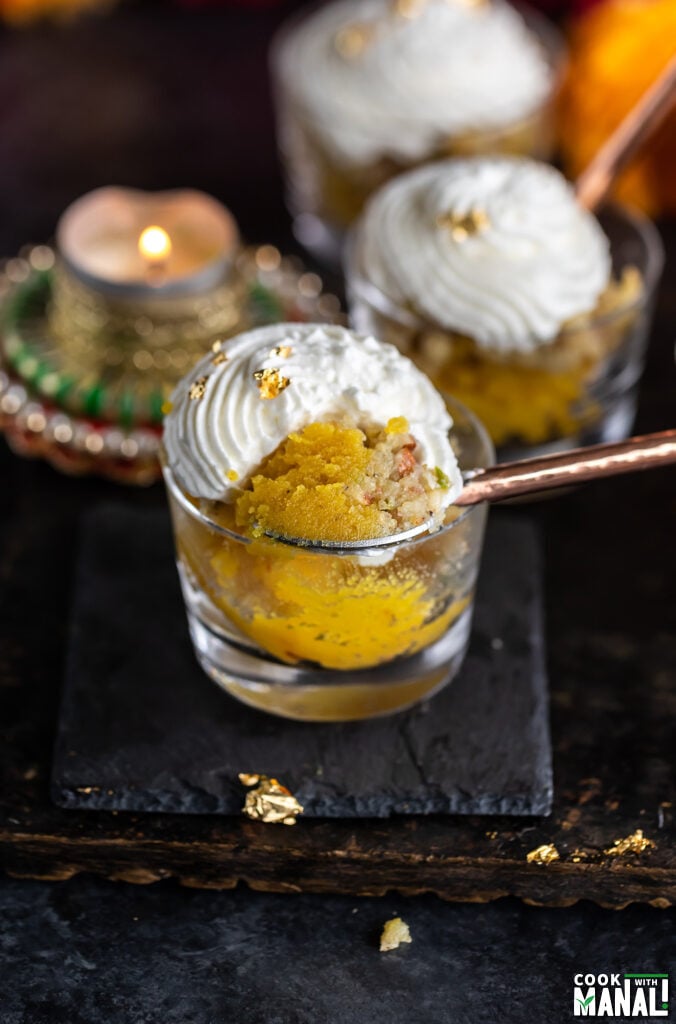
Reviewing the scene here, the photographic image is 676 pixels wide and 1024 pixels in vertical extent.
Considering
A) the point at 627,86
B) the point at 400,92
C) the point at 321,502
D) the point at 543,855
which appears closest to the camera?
the point at 321,502

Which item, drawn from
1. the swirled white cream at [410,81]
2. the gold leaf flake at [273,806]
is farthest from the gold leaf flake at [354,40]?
the gold leaf flake at [273,806]

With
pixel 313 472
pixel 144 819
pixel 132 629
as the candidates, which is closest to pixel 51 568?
pixel 132 629

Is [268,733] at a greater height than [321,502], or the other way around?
[321,502]

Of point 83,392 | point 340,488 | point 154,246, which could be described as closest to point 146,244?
point 154,246

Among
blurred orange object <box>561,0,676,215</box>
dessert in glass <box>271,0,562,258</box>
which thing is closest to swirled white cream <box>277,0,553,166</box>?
dessert in glass <box>271,0,562,258</box>

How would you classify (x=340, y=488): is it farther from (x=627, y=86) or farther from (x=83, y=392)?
(x=627, y=86)

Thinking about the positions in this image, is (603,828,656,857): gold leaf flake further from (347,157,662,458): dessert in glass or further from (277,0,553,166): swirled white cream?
(277,0,553,166): swirled white cream

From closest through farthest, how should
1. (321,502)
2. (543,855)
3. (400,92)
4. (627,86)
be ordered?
(321,502) → (543,855) → (400,92) → (627,86)

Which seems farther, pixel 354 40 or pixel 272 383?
pixel 354 40

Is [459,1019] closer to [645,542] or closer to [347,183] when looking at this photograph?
[645,542]
